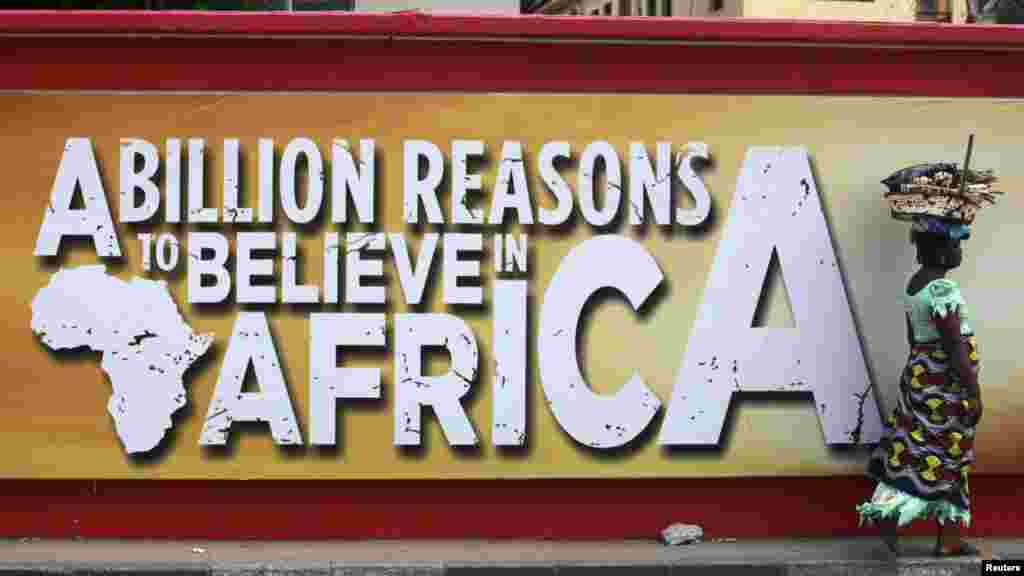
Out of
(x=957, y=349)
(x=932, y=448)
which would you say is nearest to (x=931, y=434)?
(x=932, y=448)

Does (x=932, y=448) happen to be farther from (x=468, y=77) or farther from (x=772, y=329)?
(x=468, y=77)

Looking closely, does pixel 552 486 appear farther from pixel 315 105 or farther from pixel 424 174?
pixel 315 105

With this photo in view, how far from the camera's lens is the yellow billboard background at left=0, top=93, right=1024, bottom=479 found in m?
8.64

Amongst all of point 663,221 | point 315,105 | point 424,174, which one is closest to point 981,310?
point 663,221

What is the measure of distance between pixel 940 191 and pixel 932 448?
1.21 m

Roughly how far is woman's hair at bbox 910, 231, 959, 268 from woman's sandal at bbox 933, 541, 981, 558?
136 centimetres

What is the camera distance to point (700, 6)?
3403cm

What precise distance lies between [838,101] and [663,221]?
1074 mm

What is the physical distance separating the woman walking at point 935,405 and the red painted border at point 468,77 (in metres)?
0.70

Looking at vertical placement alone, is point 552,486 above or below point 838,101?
below

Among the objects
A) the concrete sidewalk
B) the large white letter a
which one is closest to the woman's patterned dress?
the concrete sidewalk

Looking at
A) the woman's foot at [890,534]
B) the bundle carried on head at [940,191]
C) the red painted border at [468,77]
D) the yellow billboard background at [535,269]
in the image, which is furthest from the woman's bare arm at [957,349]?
the red painted border at [468,77]

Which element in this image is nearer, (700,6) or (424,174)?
(424,174)

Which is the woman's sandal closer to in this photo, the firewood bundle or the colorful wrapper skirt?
the colorful wrapper skirt
